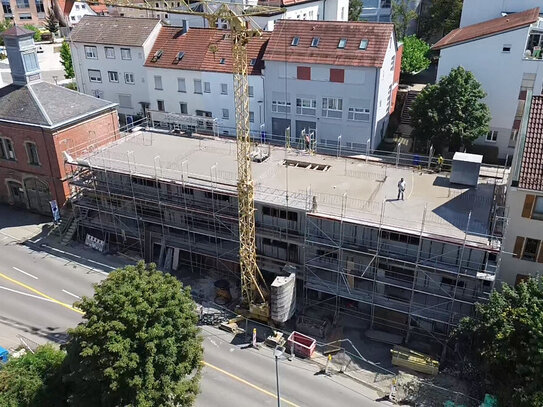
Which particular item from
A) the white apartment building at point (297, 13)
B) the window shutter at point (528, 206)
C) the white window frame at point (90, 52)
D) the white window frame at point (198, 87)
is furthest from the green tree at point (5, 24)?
the window shutter at point (528, 206)

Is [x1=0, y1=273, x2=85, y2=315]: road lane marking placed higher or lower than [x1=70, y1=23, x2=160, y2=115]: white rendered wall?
lower

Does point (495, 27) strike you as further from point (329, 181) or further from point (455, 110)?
point (329, 181)

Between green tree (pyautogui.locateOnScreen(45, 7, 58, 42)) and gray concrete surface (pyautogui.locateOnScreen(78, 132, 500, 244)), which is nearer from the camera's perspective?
gray concrete surface (pyautogui.locateOnScreen(78, 132, 500, 244))

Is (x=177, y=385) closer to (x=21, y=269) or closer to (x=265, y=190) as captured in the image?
(x=265, y=190)

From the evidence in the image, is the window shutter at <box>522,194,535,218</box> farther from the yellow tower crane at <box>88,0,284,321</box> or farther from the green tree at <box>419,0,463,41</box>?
the green tree at <box>419,0,463,41</box>

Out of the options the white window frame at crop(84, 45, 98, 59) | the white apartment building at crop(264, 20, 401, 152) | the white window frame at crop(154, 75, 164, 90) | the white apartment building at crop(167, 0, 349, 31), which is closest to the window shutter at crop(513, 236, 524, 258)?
the white apartment building at crop(264, 20, 401, 152)

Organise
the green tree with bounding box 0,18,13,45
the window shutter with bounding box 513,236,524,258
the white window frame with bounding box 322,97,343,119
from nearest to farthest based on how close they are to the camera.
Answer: the window shutter with bounding box 513,236,524,258 < the white window frame with bounding box 322,97,343,119 < the green tree with bounding box 0,18,13,45

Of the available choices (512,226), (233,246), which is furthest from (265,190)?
(512,226)
